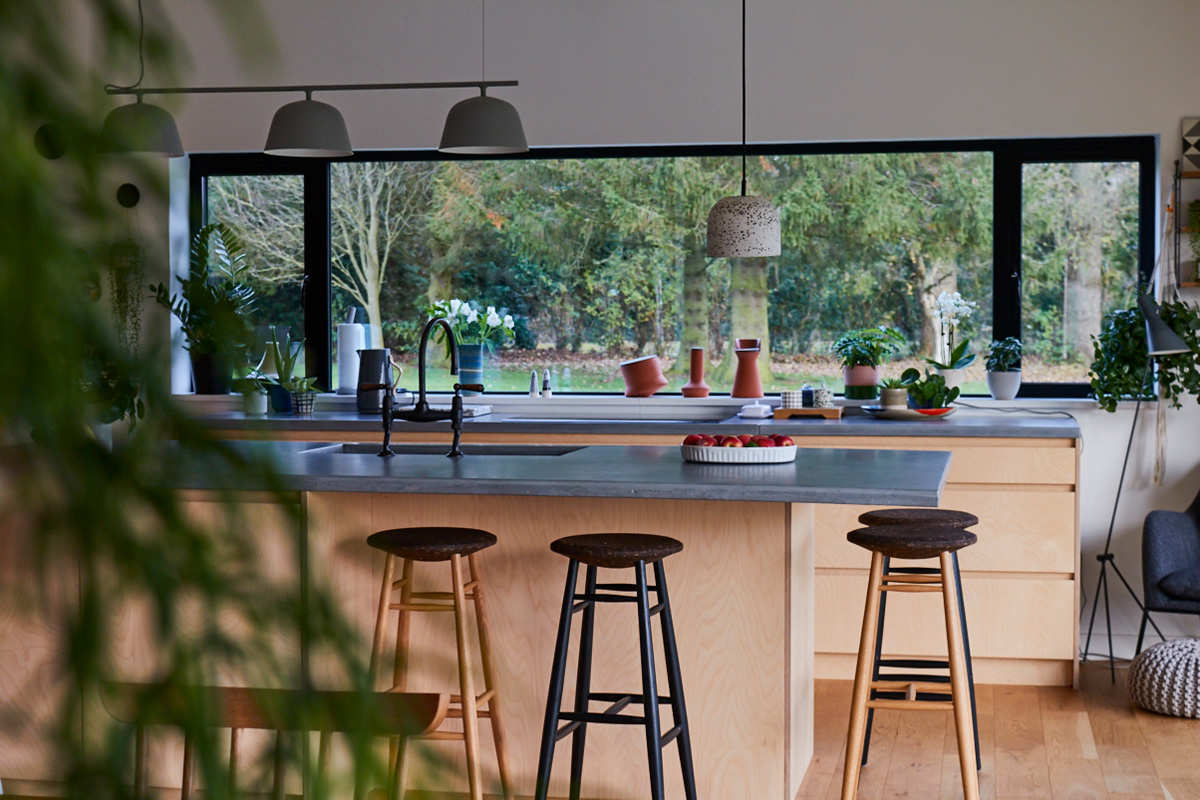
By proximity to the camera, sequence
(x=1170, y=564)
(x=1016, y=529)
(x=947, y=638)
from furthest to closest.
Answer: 1. (x=1016, y=529)
2. (x=1170, y=564)
3. (x=947, y=638)

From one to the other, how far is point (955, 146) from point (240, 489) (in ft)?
18.2

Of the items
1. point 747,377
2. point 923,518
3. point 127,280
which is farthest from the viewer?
point 747,377

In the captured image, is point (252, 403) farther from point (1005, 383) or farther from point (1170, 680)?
point (1005, 383)

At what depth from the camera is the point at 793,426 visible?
477 cm

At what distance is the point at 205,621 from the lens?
0.16 metres

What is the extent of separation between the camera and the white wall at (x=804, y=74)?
500 cm

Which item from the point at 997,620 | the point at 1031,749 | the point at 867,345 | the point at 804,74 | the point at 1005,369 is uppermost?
the point at 804,74

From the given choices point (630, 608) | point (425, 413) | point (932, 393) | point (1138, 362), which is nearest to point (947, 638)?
point (630, 608)

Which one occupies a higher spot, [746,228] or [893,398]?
[746,228]

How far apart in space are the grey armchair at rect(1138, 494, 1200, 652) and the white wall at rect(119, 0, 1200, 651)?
Answer: 521 millimetres

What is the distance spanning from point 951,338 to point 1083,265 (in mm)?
641

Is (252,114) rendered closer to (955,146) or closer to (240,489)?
(955,146)

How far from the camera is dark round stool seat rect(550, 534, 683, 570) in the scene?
2.81 meters

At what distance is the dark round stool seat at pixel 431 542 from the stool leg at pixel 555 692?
25 centimetres
